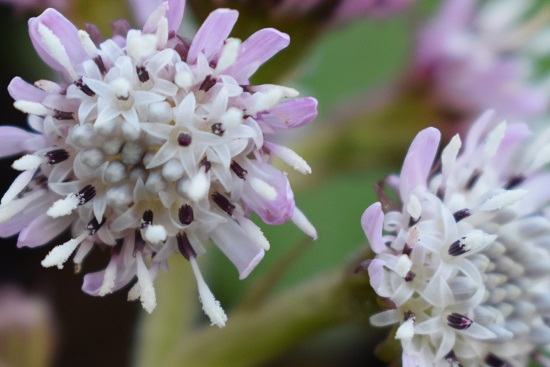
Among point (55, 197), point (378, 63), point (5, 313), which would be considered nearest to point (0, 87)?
point (5, 313)

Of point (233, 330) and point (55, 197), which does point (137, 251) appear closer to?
point (55, 197)

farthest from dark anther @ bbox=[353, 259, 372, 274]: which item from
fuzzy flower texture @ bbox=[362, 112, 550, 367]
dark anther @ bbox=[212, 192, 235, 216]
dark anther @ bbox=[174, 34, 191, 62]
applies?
dark anther @ bbox=[174, 34, 191, 62]

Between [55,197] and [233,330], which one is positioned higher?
[55,197]

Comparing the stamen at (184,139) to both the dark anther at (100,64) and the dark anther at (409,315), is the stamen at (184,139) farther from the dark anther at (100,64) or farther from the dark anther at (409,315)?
the dark anther at (409,315)

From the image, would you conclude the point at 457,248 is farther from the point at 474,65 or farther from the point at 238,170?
the point at 474,65

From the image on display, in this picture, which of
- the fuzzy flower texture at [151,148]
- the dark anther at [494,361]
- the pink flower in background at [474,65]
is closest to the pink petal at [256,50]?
the fuzzy flower texture at [151,148]

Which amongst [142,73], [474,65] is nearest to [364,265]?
[142,73]

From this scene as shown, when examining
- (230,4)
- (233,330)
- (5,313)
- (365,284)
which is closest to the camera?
(365,284)

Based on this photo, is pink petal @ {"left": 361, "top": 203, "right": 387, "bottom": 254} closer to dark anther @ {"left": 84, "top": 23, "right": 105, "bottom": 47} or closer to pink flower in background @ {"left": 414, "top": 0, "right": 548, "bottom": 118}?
dark anther @ {"left": 84, "top": 23, "right": 105, "bottom": 47}
